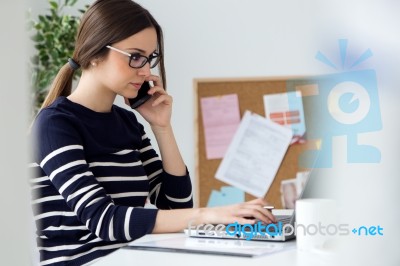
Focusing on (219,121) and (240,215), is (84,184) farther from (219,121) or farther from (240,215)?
(219,121)

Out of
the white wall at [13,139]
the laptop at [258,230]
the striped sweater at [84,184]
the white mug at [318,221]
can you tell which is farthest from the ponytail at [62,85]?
the white wall at [13,139]

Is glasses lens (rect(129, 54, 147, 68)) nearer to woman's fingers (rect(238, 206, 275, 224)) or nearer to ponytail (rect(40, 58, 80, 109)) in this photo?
ponytail (rect(40, 58, 80, 109))

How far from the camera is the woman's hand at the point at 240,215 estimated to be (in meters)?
0.96

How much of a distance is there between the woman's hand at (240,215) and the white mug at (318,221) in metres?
0.14

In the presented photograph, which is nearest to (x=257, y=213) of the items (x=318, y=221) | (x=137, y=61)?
(x=318, y=221)

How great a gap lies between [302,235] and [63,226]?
51cm

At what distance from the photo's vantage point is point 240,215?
0.96 metres

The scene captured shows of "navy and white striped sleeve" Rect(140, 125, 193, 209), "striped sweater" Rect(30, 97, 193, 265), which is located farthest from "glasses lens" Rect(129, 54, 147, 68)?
"navy and white striped sleeve" Rect(140, 125, 193, 209)

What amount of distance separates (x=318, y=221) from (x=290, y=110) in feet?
5.83

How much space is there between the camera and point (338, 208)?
32.8 inches

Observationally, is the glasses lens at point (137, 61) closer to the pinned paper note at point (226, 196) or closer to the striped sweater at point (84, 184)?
the striped sweater at point (84, 184)

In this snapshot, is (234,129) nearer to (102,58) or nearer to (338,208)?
(102,58)

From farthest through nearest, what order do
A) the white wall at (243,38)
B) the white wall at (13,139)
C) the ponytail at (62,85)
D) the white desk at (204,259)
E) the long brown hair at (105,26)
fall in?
the white wall at (243,38) → the ponytail at (62,85) → the long brown hair at (105,26) → the white desk at (204,259) → the white wall at (13,139)

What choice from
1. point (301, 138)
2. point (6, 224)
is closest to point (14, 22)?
point (6, 224)
